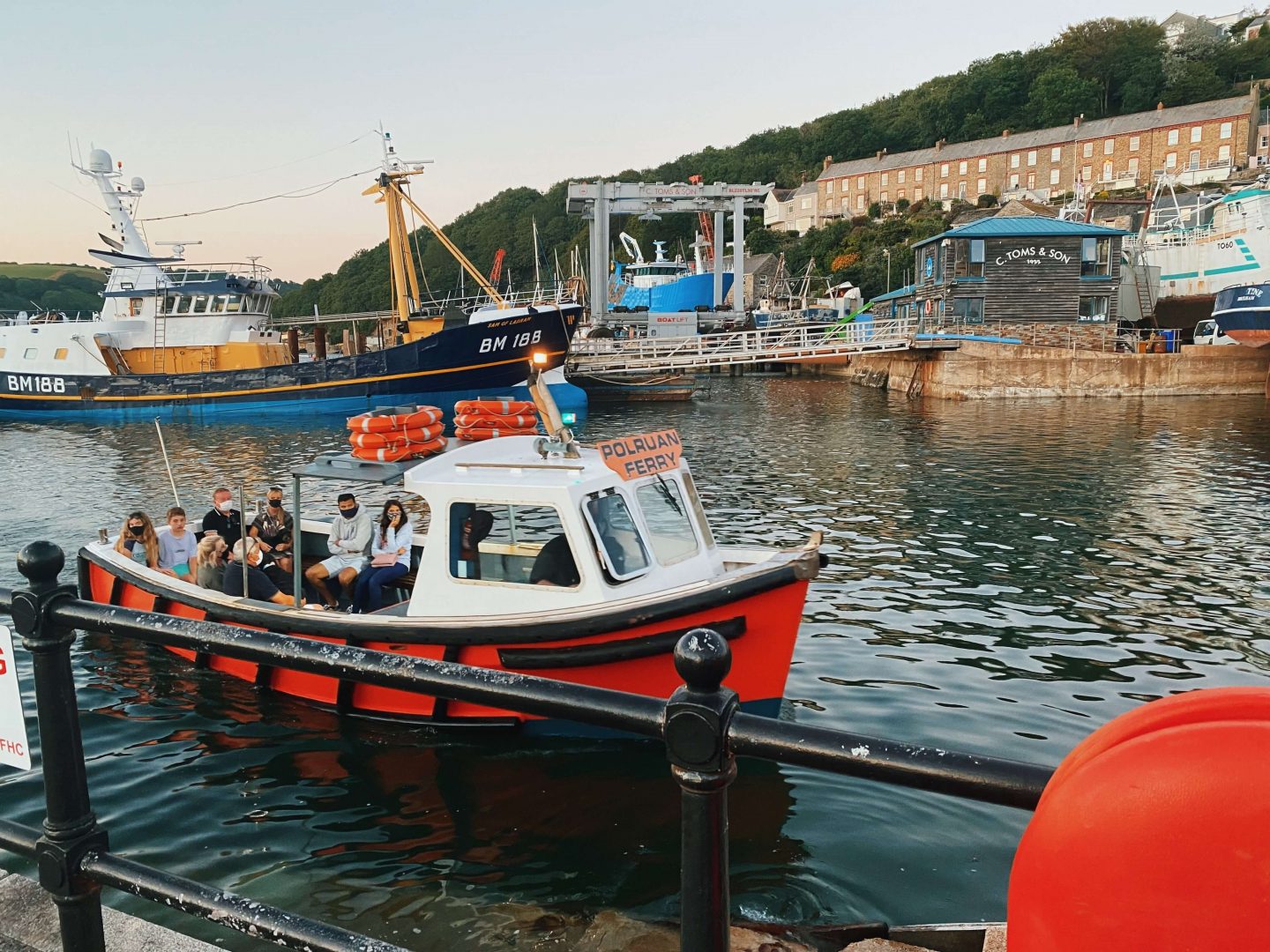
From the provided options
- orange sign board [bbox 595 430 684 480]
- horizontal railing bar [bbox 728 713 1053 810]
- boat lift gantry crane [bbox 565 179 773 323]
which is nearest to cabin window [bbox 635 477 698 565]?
orange sign board [bbox 595 430 684 480]

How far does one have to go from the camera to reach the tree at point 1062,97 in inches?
4663

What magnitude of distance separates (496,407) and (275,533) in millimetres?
3348

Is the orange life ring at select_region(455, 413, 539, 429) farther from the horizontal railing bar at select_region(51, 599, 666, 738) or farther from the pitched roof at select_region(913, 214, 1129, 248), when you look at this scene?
the pitched roof at select_region(913, 214, 1129, 248)

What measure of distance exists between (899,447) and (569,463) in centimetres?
2310

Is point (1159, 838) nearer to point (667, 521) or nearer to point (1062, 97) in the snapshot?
point (667, 521)

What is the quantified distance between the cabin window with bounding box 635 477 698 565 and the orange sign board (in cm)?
18

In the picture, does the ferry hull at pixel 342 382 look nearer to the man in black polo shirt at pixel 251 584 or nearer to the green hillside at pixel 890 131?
the man in black polo shirt at pixel 251 584

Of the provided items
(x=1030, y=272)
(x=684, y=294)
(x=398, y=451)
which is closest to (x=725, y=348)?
(x=1030, y=272)

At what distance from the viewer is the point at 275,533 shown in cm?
1223

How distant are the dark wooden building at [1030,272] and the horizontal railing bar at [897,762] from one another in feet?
180

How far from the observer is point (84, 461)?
1227 inches

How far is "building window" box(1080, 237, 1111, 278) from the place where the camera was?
171ft

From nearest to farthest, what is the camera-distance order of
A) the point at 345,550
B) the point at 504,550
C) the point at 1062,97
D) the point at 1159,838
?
the point at 1159,838
the point at 504,550
the point at 345,550
the point at 1062,97

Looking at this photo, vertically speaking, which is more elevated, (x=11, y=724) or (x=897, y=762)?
(x=897, y=762)
